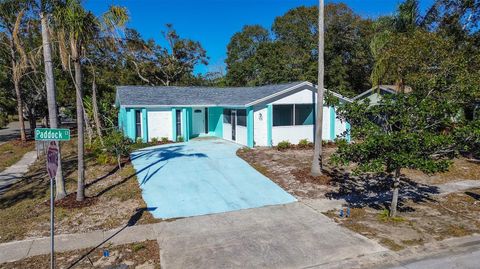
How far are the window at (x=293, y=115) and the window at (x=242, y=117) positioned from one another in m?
1.62

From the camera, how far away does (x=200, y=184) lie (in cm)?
1073

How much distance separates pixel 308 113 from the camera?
59.4 ft

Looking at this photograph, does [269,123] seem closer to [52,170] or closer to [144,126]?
[144,126]

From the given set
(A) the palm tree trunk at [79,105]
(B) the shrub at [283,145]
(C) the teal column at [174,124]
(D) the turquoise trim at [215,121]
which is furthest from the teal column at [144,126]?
(A) the palm tree trunk at [79,105]

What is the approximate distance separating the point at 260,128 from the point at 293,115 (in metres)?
2.08

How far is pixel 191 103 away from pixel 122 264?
627 inches

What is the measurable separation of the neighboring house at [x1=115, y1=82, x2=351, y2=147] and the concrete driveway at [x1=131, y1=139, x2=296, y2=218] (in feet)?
8.32

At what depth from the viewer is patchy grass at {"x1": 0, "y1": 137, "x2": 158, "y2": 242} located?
7.17 metres

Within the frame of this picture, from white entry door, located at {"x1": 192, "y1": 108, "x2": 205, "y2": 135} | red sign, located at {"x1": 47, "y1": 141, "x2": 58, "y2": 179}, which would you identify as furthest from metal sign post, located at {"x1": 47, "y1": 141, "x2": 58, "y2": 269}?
white entry door, located at {"x1": 192, "y1": 108, "x2": 205, "y2": 135}

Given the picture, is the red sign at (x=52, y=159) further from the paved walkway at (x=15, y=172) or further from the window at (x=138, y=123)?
the window at (x=138, y=123)

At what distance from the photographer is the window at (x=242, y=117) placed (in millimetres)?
17589

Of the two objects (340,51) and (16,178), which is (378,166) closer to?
(16,178)

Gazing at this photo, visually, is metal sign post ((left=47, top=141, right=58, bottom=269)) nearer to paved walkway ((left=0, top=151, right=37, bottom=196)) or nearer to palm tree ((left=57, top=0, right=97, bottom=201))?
palm tree ((left=57, top=0, right=97, bottom=201))

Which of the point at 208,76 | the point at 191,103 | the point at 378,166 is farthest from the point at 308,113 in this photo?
the point at 208,76
